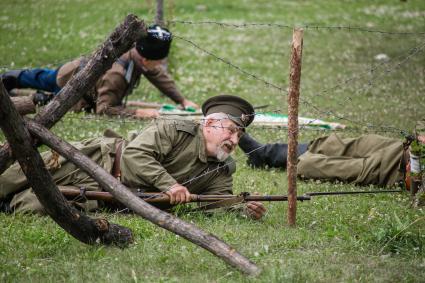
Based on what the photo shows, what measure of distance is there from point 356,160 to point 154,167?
3214 mm

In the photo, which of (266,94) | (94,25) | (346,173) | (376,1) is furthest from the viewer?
(376,1)

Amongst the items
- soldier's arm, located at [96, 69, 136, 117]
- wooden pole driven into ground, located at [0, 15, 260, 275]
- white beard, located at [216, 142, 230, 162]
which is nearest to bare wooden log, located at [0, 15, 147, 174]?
wooden pole driven into ground, located at [0, 15, 260, 275]

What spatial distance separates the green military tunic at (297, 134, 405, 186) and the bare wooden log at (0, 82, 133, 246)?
3667 millimetres

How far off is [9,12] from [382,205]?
16.5 metres

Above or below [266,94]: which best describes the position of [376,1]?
above

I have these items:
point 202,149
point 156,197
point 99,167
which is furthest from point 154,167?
point 99,167

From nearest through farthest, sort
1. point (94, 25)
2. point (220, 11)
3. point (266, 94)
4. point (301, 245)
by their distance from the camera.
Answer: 1. point (301, 245)
2. point (266, 94)
3. point (94, 25)
4. point (220, 11)

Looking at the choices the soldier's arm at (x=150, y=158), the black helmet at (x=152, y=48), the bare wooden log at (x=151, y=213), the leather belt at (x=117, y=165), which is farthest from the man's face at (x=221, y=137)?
the black helmet at (x=152, y=48)

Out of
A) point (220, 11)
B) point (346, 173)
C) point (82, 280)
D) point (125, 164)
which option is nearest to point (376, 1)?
point (220, 11)

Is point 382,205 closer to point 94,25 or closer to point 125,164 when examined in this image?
point 125,164

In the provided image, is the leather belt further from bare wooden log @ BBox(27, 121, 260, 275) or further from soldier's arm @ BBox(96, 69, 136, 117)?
soldier's arm @ BBox(96, 69, 136, 117)

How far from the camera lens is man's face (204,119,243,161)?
21.3ft

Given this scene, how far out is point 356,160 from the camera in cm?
833

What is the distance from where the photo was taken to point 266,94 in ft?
45.3
